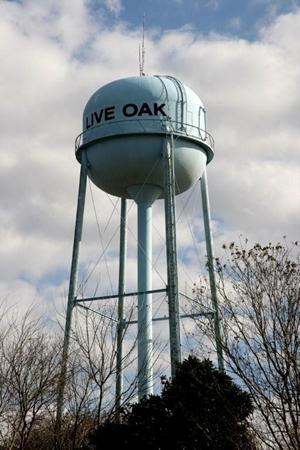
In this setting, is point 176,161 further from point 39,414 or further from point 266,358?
point 266,358

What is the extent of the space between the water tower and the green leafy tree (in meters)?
4.70

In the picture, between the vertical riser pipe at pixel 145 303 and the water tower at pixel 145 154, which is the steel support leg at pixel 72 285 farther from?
the vertical riser pipe at pixel 145 303

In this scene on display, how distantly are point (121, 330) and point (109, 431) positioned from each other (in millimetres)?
5702

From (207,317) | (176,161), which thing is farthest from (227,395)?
(176,161)

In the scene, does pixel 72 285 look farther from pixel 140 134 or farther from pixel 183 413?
pixel 183 413

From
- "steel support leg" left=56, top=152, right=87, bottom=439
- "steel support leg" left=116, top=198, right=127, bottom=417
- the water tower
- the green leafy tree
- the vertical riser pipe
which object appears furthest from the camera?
the water tower

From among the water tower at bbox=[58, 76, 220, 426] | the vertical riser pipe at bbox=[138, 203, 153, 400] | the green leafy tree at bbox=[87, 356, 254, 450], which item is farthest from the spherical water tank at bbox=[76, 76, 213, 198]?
the green leafy tree at bbox=[87, 356, 254, 450]

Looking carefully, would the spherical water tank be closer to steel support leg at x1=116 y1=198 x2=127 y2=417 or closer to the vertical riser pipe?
the vertical riser pipe

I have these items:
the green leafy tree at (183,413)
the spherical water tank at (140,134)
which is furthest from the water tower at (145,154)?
the green leafy tree at (183,413)

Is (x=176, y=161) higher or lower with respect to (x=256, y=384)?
higher

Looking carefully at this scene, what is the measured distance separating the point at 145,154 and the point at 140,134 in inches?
27.0

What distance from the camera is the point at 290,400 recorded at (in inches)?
507

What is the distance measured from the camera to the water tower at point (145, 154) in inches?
1007

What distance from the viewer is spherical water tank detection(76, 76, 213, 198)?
25.7 m
